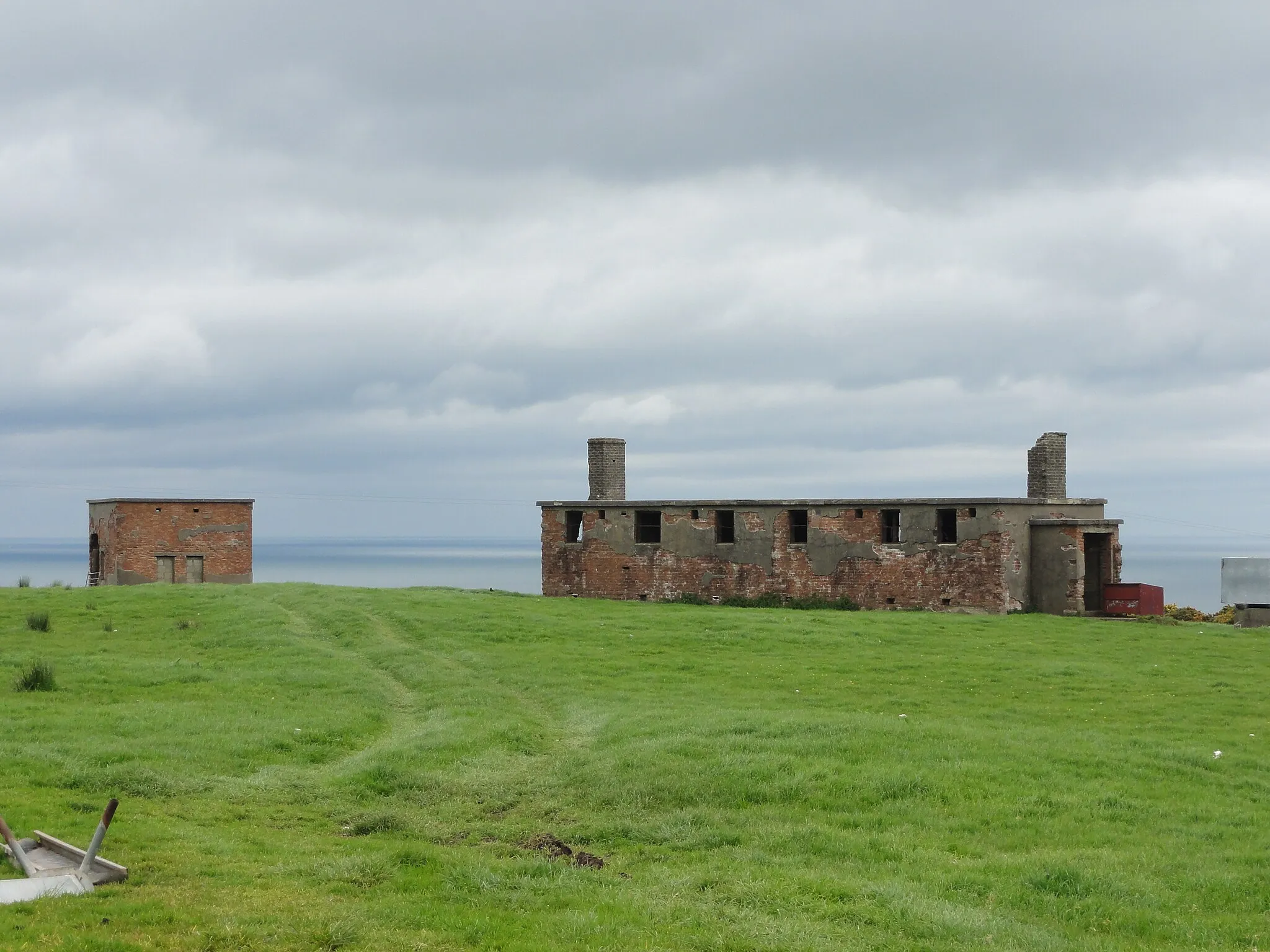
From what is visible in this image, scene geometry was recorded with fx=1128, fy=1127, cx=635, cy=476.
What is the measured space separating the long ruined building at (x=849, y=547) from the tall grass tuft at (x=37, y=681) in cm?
2563

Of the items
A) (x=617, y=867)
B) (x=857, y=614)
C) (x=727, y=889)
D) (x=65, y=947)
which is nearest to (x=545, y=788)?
(x=617, y=867)

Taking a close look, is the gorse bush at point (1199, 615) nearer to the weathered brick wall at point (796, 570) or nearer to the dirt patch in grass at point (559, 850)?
the weathered brick wall at point (796, 570)

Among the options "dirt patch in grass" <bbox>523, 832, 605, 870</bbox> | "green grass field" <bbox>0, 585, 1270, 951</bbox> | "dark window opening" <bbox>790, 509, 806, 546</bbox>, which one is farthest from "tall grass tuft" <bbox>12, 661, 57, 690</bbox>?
"dark window opening" <bbox>790, 509, 806, 546</bbox>

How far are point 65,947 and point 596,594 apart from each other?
122 feet

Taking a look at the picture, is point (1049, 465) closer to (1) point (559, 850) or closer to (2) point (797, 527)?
(2) point (797, 527)

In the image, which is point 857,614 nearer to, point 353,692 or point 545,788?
point 353,692

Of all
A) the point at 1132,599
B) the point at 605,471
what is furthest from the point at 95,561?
the point at 1132,599

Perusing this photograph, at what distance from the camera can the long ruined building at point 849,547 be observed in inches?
1515

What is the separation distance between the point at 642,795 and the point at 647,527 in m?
31.0

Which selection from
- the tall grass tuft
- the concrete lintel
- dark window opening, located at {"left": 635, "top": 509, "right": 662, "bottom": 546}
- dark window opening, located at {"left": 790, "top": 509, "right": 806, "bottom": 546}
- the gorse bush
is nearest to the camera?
the tall grass tuft

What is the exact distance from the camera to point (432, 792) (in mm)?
14141

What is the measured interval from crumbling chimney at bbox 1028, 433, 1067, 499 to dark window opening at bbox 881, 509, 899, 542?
5213mm

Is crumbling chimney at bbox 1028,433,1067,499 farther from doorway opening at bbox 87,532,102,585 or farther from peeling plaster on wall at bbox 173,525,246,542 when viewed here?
doorway opening at bbox 87,532,102,585

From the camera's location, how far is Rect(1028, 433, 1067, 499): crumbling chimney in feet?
136
